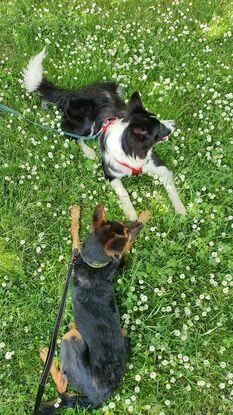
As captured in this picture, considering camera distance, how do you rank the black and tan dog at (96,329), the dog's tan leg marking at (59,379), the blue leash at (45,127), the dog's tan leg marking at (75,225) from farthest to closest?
the blue leash at (45,127)
the dog's tan leg marking at (75,225)
the dog's tan leg marking at (59,379)
the black and tan dog at (96,329)

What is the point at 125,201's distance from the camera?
5.02 metres

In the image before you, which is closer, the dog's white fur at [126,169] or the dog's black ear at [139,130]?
the dog's black ear at [139,130]

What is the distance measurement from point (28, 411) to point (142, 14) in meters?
5.53

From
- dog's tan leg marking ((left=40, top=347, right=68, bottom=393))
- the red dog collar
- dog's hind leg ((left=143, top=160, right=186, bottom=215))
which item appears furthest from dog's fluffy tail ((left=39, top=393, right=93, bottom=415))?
the red dog collar

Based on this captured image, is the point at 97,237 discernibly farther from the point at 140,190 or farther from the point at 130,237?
the point at 140,190

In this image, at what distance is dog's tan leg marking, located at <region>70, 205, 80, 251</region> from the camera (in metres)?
4.93

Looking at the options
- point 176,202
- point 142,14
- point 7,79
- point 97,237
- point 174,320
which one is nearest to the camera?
point 97,237

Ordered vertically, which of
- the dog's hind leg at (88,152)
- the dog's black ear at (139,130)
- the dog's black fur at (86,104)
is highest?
the dog's black ear at (139,130)

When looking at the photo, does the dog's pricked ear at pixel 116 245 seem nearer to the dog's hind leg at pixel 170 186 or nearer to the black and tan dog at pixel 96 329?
the black and tan dog at pixel 96 329

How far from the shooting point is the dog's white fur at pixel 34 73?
5305 millimetres

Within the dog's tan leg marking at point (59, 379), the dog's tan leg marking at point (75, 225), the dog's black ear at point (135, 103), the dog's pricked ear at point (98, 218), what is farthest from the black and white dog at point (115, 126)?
the dog's tan leg marking at point (59, 379)

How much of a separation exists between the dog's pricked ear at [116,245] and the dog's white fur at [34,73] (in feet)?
8.65

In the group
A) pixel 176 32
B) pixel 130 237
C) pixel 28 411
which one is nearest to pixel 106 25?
pixel 176 32

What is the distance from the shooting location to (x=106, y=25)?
617cm
